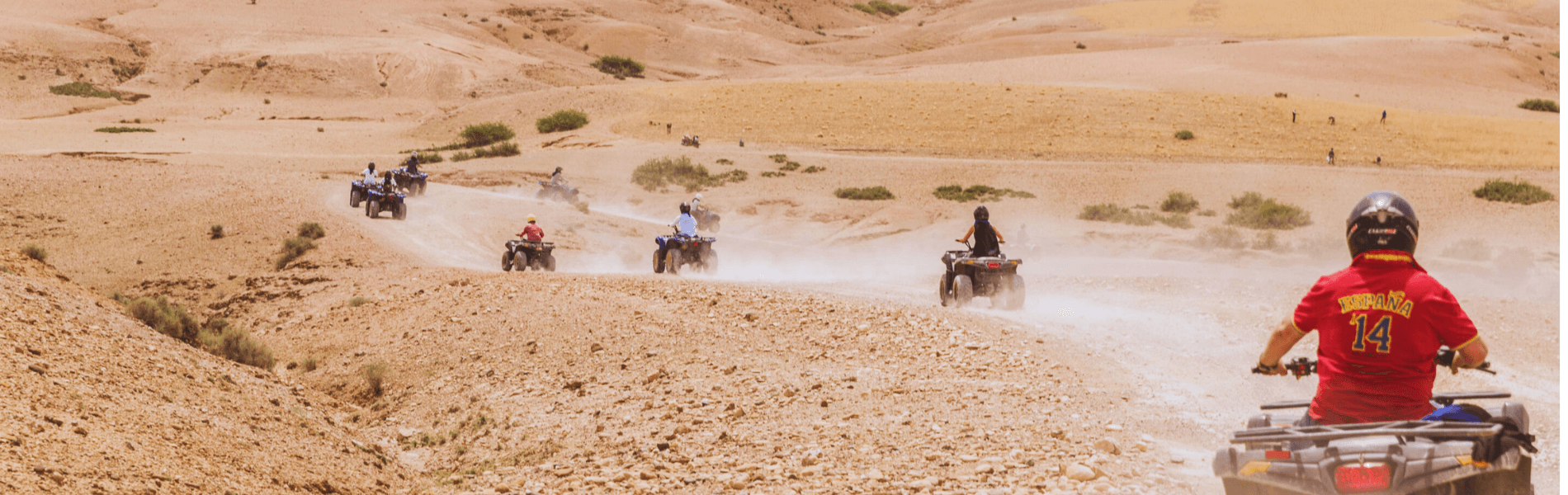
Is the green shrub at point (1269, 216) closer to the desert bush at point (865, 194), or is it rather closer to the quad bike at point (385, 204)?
the desert bush at point (865, 194)

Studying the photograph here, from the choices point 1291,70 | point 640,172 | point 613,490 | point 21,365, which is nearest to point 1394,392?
point 613,490

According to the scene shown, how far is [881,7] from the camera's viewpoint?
176 m

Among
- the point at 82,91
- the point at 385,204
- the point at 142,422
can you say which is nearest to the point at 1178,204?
the point at 385,204

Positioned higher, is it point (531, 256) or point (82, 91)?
point (82, 91)

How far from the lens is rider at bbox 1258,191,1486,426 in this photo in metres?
4.29

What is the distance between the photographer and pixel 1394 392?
4.42 m

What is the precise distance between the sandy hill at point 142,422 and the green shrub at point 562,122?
47.0m

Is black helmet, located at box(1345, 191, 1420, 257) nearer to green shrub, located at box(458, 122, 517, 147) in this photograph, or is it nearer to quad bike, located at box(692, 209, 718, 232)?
quad bike, located at box(692, 209, 718, 232)

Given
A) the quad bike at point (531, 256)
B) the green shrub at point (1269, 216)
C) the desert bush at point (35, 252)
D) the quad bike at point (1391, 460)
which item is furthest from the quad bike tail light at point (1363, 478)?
the green shrub at point (1269, 216)

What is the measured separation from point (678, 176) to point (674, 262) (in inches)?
845

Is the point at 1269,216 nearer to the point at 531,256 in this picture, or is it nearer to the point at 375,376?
the point at 531,256

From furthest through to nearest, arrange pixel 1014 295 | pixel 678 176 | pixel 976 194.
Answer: pixel 678 176
pixel 976 194
pixel 1014 295

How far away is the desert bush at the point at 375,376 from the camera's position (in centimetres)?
1478

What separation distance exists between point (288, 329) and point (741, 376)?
33.9ft
